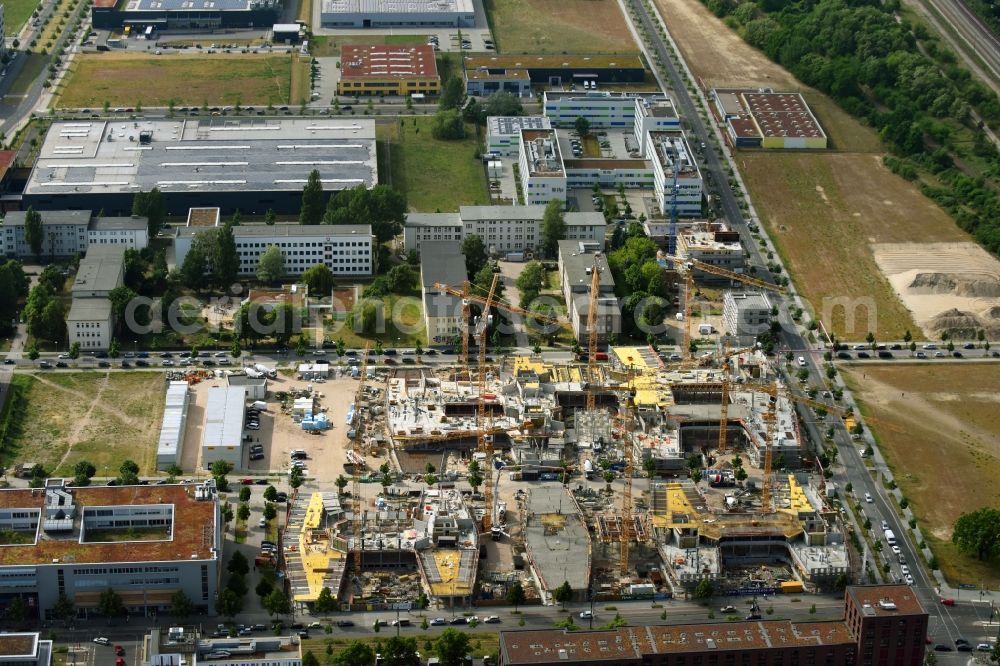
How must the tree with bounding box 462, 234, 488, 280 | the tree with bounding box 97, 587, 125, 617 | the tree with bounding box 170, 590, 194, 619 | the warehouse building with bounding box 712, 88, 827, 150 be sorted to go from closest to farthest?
1. the tree with bounding box 97, 587, 125, 617
2. the tree with bounding box 170, 590, 194, 619
3. the tree with bounding box 462, 234, 488, 280
4. the warehouse building with bounding box 712, 88, 827, 150

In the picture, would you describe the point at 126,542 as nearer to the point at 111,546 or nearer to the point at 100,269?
the point at 111,546

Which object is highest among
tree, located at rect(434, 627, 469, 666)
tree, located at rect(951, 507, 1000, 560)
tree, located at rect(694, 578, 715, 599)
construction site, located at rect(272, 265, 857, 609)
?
tree, located at rect(951, 507, 1000, 560)

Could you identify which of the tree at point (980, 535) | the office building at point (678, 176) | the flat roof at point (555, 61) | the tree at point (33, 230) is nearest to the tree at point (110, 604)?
the tree at point (980, 535)

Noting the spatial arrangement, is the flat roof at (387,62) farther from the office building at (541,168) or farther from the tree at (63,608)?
the tree at (63,608)

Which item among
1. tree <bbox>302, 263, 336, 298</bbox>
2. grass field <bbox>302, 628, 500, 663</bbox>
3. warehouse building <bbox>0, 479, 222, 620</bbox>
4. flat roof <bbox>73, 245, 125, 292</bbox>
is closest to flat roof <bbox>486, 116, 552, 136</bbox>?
tree <bbox>302, 263, 336, 298</bbox>

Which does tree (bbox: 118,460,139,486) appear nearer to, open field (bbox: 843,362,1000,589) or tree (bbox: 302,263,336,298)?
tree (bbox: 302,263,336,298)
